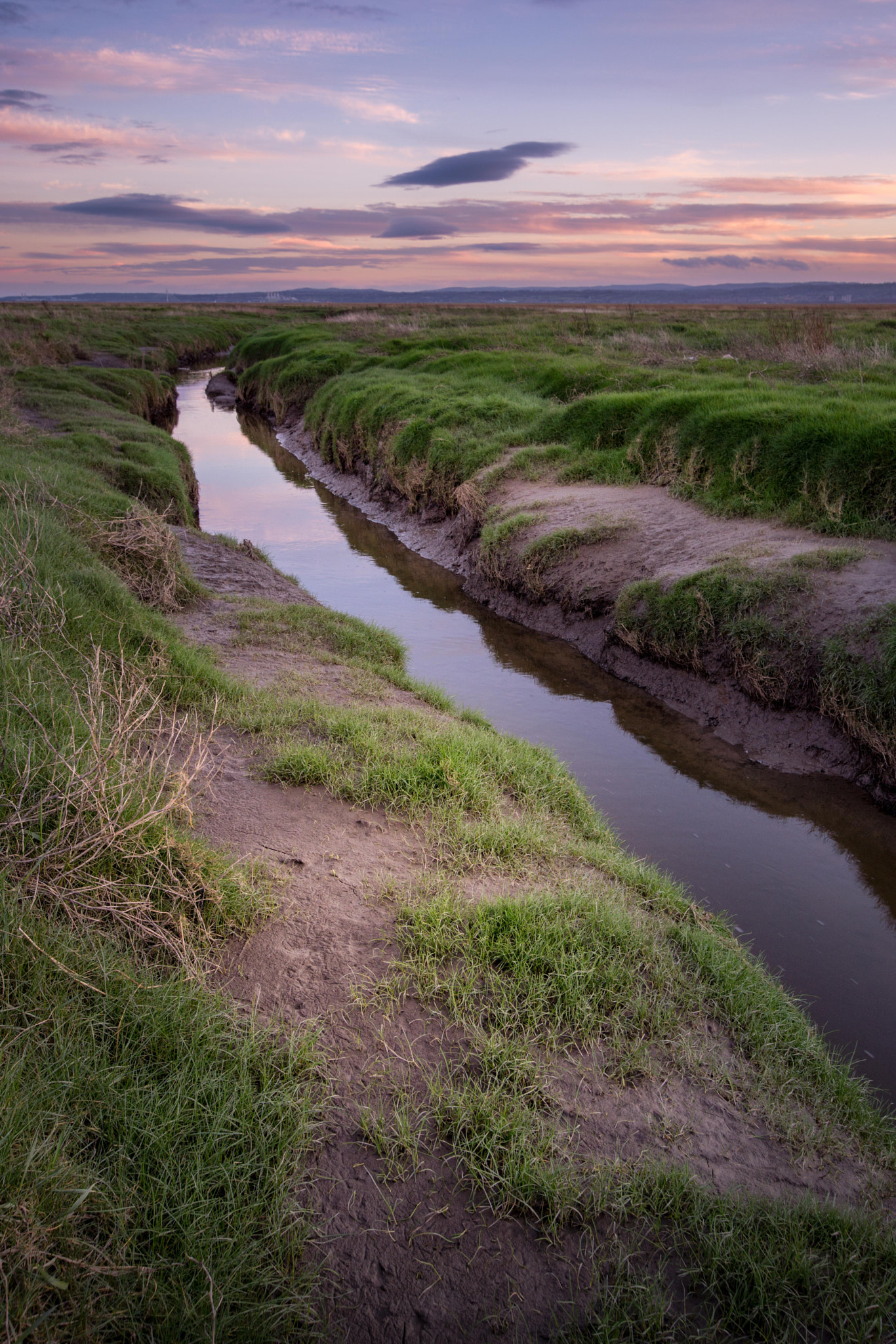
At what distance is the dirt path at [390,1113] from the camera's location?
2447mm

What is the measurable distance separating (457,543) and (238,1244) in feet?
40.4

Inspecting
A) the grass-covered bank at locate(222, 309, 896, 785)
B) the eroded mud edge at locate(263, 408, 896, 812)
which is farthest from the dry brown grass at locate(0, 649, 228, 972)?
the grass-covered bank at locate(222, 309, 896, 785)

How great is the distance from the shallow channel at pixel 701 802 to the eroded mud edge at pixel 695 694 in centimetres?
15

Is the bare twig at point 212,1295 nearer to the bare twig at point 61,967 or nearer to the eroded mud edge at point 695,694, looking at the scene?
the bare twig at point 61,967

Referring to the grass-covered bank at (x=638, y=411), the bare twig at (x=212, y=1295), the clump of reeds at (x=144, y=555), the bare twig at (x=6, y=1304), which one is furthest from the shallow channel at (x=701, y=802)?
the bare twig at (x=6, y=1304)

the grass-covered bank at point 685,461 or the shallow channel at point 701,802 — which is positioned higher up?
the grass-covered bank at point 685,461

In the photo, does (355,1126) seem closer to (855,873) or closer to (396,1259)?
(396,1259)

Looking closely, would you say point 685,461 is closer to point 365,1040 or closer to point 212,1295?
point 365,1040

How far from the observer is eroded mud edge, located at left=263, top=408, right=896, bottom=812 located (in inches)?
290

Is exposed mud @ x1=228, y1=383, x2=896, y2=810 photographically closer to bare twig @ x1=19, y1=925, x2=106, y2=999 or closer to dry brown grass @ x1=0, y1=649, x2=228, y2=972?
dry brown grass @ x1=0, y1=649, x2=228, y2=972

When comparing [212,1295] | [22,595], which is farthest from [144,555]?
[212,1295]

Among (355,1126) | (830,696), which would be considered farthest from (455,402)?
(355,1126)

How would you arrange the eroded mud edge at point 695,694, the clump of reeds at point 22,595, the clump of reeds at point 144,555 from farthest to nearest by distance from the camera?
1. the clump of reeds at point 144,555
2. the eroded mud edge at point 695,694
3. the clump of reeds at point 22,595

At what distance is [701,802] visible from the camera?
7023mm
